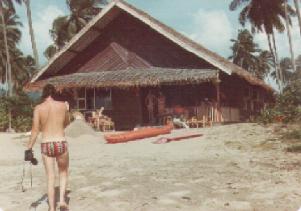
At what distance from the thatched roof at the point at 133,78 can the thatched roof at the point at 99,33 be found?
610 mm

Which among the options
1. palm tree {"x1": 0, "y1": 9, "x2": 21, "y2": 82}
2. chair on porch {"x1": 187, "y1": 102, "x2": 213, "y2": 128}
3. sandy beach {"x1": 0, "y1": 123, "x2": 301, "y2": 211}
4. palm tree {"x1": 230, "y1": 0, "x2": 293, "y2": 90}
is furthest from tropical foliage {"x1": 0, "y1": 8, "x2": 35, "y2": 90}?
sandy beach {"x1": 0, "y1": 123, "x2": 301, "y2": 211}

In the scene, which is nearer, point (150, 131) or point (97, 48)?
point (150, 131)

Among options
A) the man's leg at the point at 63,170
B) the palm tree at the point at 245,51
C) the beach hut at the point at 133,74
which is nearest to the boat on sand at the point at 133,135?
the beach hut at the point at 133,74

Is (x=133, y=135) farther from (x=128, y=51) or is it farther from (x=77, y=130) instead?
(x=128, y=51)

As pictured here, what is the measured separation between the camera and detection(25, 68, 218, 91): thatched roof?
60.2 ft

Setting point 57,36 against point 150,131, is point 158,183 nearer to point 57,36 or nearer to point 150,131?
point 150,131

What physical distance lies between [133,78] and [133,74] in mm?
794

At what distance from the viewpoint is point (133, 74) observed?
2000 cm

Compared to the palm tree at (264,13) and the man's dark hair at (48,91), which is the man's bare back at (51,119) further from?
the palm tree at (264,13)

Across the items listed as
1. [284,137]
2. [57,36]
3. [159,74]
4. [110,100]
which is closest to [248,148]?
[284,137]

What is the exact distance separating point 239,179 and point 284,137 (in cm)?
535

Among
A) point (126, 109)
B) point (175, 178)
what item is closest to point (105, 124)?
point (126, 109)

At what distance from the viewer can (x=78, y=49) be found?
70.8 feet

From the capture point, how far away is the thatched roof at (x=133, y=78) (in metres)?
18.4
